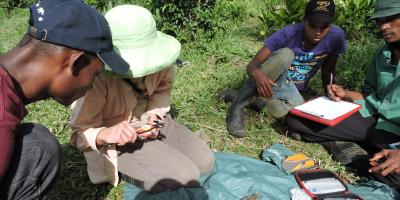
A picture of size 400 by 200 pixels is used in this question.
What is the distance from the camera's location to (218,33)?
4.75 m

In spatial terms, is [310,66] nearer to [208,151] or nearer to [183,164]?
[208,151]

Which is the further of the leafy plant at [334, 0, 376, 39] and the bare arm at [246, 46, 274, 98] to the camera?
the leafy plant at [334, 0, 376, 39]

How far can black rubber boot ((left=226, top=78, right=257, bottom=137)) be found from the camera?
3.02m

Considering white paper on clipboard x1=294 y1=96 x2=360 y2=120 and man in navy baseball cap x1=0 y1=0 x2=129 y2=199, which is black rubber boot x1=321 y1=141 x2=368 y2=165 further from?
man in navy baseball cap x1=0 y1=0 x2=129 y2=199

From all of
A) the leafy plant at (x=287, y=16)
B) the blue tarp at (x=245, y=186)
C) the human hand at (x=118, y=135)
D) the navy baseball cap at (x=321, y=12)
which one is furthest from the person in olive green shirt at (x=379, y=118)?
the leafy plant at (x=287, y=16)

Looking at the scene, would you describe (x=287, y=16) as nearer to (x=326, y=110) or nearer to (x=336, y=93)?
(x=336, y=93)

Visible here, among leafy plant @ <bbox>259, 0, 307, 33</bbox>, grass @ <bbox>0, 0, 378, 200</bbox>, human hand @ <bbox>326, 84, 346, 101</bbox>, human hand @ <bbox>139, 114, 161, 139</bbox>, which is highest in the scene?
leafy plant @ <bbox>259, 0, 307, 33</bbox>

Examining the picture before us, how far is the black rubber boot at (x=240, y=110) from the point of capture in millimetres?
3019

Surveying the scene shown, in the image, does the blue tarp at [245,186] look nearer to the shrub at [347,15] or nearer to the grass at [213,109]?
the grass at [213,109]

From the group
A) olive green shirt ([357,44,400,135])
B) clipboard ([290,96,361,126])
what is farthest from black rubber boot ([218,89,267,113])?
olive green shirt ([357,44,400,135])

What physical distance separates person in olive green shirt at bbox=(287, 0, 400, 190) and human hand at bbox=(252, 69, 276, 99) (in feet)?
1.19

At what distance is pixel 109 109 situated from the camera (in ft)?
7.32

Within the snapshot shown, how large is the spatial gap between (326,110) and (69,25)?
6.96 ft

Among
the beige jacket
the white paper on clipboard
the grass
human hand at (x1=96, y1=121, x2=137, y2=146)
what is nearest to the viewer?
human hand at (x1=96, y1=121, x2=137, y2=146)
